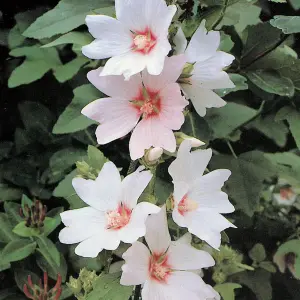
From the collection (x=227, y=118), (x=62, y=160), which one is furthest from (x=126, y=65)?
(x=62, y=160)

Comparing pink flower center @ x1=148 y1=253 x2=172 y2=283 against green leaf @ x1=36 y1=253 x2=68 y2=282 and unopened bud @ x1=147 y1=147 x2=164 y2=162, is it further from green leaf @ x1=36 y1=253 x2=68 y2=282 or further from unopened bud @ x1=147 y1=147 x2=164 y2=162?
green leaf @ x1=36 y1=253 x2=68 y2=282

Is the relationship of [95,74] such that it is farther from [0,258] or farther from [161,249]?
[0,258]

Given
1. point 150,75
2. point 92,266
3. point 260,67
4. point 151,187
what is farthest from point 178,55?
point 92,266

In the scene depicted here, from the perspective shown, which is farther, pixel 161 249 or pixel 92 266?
pixel 92 266

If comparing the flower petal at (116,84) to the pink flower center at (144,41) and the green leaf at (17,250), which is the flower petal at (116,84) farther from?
the green leaf at (17,250)

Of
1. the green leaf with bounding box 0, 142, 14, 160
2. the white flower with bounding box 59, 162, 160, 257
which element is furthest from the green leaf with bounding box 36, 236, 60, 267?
the white flower with bounding box 59, 162, 160, 257

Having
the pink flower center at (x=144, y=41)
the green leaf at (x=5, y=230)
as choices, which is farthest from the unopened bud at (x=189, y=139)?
the green leaf at (x=5, y=230)
